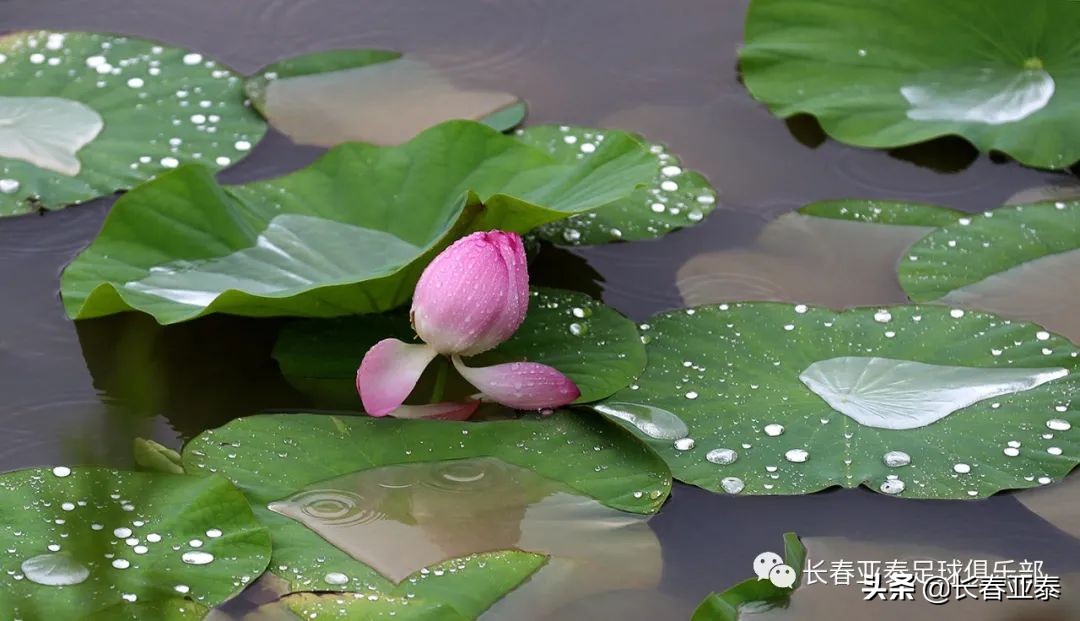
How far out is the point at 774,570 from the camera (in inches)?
45.2

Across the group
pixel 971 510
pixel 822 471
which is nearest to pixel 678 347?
pixel 822 471

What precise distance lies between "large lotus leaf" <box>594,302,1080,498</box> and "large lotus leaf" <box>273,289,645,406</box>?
1.1 inches

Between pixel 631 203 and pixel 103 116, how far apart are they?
697 millimetres

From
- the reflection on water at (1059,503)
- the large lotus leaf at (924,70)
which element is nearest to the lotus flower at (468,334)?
the reflection on water at (1059,503)

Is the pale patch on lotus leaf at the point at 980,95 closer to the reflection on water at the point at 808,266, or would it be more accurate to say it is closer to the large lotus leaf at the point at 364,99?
the reflection on water at the point at 808,266

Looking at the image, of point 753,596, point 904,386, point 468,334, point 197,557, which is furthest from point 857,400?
point 197,557

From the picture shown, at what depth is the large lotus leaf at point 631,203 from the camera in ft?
5.16

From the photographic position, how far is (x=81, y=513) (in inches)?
45.0

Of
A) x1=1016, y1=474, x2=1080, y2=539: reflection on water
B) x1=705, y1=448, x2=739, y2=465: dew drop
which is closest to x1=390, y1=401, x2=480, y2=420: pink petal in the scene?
x1=705, y1=448, x2=739, y2=465: dew drop

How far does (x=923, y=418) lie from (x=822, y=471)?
13cm

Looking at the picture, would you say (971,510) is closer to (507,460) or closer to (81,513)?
(507,460)

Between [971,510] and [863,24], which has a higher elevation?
[863,24]

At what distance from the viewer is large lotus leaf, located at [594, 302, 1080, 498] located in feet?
4.00

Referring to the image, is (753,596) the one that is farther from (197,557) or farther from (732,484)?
(197,557)
